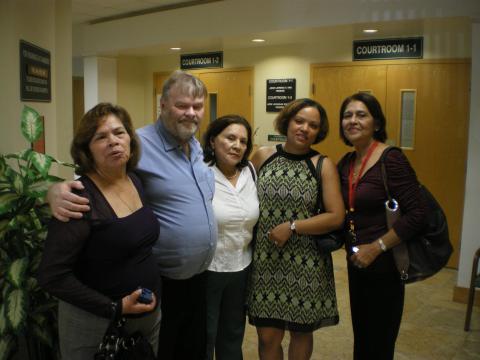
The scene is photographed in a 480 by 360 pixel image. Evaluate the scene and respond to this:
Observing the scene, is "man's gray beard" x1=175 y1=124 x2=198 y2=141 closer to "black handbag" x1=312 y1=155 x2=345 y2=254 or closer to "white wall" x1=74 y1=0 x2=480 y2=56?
"black handbag" x1=312 y1=155 x2=345 y2=254

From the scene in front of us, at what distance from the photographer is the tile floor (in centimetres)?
299

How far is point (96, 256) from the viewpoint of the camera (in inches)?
56.3

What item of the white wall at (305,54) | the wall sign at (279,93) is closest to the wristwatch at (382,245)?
the white wall at (305,54)

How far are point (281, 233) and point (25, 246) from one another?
1.09 meters

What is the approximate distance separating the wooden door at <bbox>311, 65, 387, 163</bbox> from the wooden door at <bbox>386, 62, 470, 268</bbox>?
0.43 ft

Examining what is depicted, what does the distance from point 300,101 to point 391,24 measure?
7.62ft

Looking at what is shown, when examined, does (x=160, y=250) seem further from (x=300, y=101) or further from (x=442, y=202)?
(x=442, y=202)

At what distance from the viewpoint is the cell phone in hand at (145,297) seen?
1.50 metres

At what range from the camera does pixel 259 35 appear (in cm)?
480

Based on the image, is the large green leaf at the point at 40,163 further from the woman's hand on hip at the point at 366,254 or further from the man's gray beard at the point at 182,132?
the woman's hand on hip at the point at 366,254

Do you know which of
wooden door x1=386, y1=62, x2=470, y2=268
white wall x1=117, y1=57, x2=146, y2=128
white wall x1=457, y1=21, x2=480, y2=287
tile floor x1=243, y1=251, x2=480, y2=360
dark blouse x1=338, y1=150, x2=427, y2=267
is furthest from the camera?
white wall x1=117, y1=57, x2=146, y2=128

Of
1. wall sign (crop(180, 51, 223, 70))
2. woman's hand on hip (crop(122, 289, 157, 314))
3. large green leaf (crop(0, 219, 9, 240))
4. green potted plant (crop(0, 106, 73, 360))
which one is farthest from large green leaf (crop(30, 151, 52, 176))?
wall sign (crop(180, 51, 223, 70))

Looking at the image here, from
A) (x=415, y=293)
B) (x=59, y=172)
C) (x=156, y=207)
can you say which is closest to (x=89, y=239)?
(x=156, y=207)

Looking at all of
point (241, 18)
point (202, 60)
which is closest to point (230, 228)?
point (241, 18)
